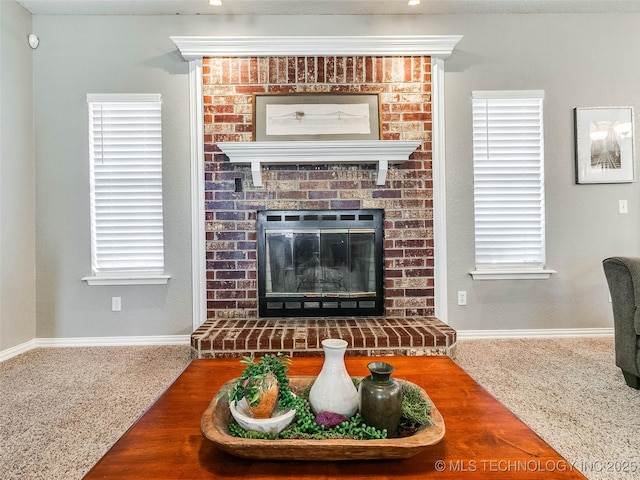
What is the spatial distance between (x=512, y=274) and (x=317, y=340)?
175 centimetres

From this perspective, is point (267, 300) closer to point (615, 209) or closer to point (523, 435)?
point (523, 435)

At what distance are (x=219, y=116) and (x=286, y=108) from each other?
20.9 inches

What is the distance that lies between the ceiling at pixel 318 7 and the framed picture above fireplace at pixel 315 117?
0.67 metres

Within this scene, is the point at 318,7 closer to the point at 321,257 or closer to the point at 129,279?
the point at 321,257

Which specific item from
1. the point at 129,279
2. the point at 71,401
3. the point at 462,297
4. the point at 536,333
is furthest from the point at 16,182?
the point at 536,333

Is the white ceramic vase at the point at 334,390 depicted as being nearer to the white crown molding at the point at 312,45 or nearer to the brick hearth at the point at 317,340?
the brick hearth at the point at 317,340

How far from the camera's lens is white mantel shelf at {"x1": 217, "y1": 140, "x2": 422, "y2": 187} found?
8.70ft

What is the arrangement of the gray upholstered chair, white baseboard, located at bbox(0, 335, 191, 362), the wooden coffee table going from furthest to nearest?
white baseboard, located at bbox(0, 335, 191, 362) < the gray upholstered chair < the wooden coffee table

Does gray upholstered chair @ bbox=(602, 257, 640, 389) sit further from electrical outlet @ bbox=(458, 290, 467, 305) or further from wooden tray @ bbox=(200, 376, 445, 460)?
wooden tray @ bbox=(200, 376, 445, 460)

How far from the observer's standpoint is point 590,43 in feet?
9.95

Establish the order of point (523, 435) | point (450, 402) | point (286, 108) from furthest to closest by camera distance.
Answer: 1. point (286, 108)
2. point (450, 402)
3. point (523, 435)

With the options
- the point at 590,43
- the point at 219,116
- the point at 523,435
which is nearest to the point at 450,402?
the point at 523,435

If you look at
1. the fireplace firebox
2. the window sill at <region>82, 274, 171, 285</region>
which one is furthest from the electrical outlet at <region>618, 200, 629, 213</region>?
the window sill at <region>82, 274, 171, 285</region>

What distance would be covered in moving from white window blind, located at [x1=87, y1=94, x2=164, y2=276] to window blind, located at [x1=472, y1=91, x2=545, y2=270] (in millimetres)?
2593
